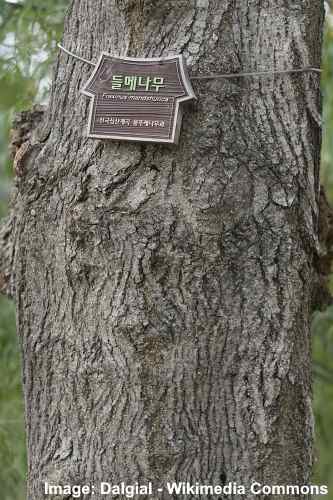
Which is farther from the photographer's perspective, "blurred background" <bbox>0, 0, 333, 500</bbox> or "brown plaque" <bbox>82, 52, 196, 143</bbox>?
"blurred background" <bbox>0, 0, 333, 500</bbox>

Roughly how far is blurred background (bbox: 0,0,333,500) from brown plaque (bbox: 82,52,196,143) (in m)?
1.04

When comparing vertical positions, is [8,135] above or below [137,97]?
above

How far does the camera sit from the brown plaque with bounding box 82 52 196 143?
172 cm

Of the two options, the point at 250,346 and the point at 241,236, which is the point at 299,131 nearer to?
the point at 241,236

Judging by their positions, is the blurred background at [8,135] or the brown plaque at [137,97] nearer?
the brown plaque at [137,97]

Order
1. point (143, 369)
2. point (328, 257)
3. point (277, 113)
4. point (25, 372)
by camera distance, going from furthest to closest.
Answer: point (328, 257)
point (25, 372)
point (277, 113)
point (143, 369)

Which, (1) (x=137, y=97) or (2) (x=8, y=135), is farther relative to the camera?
(2) (x=8, y=135)

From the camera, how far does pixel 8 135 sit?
284 centimetres

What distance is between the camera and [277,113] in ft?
5.83

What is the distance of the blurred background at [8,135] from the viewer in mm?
2973

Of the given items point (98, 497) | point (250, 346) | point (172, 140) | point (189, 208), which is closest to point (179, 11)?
point (172, 140)

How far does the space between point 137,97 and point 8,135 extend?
3.89 ft

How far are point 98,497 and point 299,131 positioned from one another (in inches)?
39.5

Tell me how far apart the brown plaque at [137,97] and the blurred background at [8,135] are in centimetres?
104
